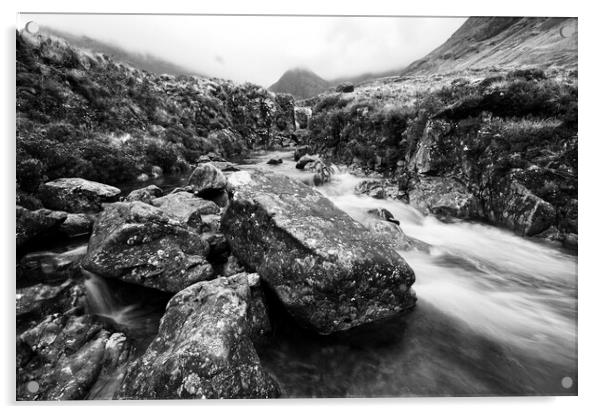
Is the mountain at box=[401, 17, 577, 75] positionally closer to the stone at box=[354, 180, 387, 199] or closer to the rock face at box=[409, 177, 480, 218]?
the rock face at box=[409, 177, 480, 218]

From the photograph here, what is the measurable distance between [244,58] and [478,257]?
558 cm

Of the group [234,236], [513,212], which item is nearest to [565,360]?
[513,212]

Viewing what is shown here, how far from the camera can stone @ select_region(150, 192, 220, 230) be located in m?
6.16

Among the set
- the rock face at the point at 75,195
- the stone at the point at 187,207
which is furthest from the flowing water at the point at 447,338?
the stone at the point at 187,207

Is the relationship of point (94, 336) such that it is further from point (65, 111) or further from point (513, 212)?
point (65, 111)

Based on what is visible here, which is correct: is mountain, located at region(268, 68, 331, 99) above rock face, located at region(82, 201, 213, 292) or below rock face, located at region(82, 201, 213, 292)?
above

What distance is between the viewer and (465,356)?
3539 millimetres

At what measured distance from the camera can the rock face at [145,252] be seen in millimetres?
4125

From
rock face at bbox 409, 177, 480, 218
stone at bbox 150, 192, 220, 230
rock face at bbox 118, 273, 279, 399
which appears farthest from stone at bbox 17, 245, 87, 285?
rock face at bbox 409, 177, 480, 218

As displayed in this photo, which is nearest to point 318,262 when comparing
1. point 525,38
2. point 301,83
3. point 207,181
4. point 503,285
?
point 503,285

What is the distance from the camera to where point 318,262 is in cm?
350

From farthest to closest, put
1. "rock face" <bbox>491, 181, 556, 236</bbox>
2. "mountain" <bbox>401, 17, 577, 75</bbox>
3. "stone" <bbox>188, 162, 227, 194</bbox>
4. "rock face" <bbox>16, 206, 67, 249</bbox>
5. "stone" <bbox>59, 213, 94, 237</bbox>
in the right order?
"stone" <bbox>188, 162, 227, 194</bbox>
"stone" <bbox>59, 213, 94, 237</bbox>
"rock face" <bbox>491, 181, 556, 236</bbox>
"rock face" <bbox>16, 206, 67, 249</bbox>
"mountain" <bbox>401, 17, 577, 75</bbox>

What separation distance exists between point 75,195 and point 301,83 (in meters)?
5.87

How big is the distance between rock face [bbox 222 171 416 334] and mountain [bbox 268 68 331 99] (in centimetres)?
259
